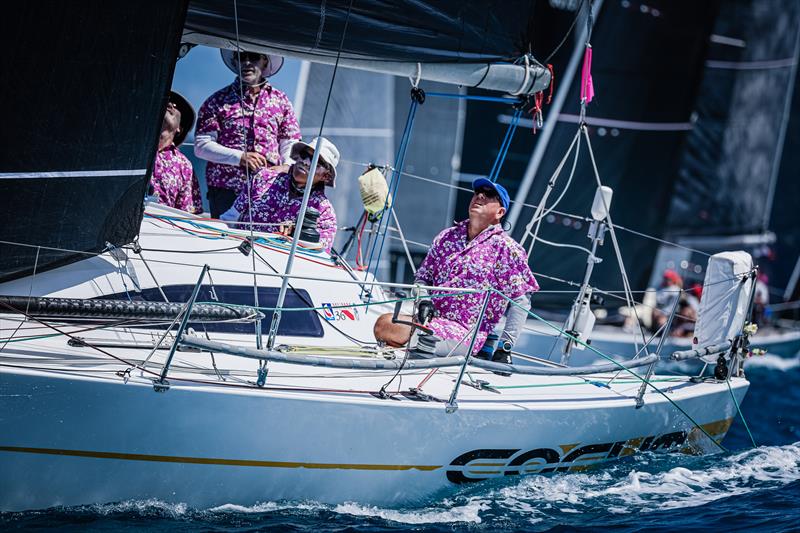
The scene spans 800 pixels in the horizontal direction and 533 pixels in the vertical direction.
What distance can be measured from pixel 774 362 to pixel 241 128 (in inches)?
384

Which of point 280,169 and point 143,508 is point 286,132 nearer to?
point 280,169

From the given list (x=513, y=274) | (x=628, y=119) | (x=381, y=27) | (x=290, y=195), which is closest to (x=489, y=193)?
(x=513, y=274)

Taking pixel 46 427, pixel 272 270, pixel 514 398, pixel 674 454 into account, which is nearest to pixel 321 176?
pixel 272 270

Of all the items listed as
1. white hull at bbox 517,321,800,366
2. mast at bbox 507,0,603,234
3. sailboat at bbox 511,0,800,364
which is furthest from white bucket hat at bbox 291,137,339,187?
mast at bbox 507,0,603,234

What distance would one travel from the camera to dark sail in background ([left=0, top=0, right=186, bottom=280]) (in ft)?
11.9

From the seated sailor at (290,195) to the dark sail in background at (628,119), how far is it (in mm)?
6334

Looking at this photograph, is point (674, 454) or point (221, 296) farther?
point (674, 454)

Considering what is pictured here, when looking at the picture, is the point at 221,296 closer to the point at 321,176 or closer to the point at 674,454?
the point at 321,176

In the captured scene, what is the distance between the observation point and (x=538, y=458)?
453 cm

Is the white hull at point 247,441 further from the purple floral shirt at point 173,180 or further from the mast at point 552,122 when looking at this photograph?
the mast at point 552,122

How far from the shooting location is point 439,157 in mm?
12797

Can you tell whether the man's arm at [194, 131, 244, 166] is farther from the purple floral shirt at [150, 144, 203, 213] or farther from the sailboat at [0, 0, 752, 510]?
the sailboat at [0, 0, 752, 510]

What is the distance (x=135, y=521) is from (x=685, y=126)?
9.71 metres

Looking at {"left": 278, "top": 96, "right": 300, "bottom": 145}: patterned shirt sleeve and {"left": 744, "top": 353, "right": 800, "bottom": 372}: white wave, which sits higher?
{"left": 278, "top": 96, "right": 300, "bottom": 145}: patterned shirt sleeve
